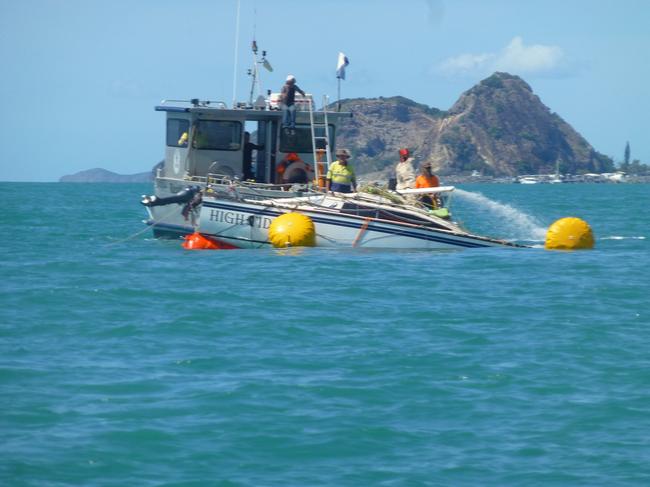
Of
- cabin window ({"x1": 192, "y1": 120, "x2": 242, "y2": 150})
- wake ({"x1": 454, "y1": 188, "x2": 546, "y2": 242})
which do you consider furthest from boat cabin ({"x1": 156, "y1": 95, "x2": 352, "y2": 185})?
wake ({"x1": 454, "y1": 188, "x2": 546, "y2": 242})

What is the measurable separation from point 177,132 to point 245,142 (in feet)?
4.89

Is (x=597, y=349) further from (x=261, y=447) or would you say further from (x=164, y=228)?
(x=164, y=228)

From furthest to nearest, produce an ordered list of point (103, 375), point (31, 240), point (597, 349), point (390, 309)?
point (31, 240), point (390, 309), point (597, 349), point (103, 375)

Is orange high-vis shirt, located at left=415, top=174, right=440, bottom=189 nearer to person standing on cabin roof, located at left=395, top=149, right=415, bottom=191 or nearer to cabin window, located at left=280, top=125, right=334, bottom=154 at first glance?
person standing on cabin roof, located at left=395, top=149, right=415, bottom=191

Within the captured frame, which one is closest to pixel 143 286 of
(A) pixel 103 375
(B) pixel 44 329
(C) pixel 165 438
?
(B) pixel 44 329

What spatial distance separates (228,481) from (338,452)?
1125 mm

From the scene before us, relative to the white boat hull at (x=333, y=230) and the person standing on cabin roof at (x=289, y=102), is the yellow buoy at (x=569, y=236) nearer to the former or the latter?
the white boat hull at (x=333, y=230)

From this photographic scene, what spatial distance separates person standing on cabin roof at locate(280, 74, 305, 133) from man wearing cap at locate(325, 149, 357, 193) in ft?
7.26

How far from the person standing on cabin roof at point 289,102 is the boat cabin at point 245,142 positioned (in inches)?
12.8

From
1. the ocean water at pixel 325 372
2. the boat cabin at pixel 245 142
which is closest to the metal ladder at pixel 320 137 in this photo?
the boat cabin at pixel 245 142

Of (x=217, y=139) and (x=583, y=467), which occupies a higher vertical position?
(x=217, y=139)

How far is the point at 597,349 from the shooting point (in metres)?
15.0

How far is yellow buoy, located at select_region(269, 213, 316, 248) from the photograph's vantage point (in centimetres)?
2358

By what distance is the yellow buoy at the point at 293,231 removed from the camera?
928 inches
